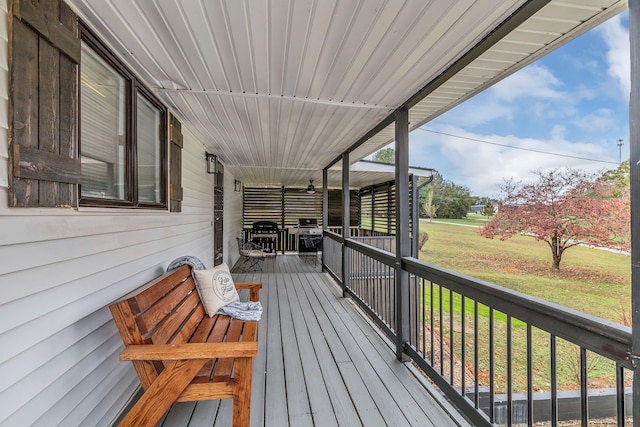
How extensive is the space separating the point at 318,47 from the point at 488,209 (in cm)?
231

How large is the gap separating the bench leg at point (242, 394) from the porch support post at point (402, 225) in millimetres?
1533

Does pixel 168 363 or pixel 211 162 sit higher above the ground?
pixel 211 162

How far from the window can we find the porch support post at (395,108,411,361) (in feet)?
7.33

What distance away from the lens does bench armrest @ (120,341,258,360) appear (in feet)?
4.83

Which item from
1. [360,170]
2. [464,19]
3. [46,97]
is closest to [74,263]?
[46,97]

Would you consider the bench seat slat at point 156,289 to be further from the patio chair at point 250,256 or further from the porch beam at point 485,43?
the patio chair at point 250,256

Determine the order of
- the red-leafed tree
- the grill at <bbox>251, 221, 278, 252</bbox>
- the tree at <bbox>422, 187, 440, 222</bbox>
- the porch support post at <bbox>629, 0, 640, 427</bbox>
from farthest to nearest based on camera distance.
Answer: the grill at <bbox>251, 221, 278, 252</bbox> → the tree at <bbox>422, 187, 440, 222</bbox> → the red-leafed tree → the porch support post at <bbox>629, 0, 640, 427</bbox>

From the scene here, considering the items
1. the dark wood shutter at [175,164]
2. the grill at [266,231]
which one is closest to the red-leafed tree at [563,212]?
the dark wood shutter at [175,164]

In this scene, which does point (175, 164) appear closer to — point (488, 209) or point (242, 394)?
point (242, 394)

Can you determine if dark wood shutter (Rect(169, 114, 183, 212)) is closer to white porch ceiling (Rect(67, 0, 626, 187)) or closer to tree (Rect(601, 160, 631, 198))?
white porch ceiling (Rect(67, 0, 626, 187))

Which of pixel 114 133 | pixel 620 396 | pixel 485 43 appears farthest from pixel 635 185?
pixel 114 133

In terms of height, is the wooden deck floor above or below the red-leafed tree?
below

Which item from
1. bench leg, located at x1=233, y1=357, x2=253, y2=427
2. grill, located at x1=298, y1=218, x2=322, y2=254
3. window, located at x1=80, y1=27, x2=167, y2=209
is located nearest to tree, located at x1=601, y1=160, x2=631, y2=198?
bench leg, located at x1=233, y1=357, x2=253, y2=427

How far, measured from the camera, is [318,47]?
1.76m
